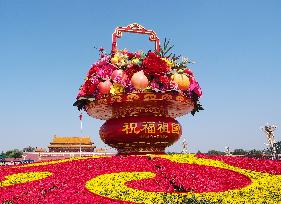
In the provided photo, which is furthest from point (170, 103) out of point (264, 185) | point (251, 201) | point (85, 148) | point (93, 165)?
point (85, 148)

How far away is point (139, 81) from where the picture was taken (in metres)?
9.12

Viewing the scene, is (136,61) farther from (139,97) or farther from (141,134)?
(141,134)

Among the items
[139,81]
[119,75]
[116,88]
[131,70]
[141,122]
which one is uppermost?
[131,70]

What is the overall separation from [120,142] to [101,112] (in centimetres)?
139

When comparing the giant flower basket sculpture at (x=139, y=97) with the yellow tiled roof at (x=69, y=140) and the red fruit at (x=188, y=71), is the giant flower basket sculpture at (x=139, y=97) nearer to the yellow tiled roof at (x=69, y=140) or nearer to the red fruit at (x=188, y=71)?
the red fruit at (x=188, y=71)

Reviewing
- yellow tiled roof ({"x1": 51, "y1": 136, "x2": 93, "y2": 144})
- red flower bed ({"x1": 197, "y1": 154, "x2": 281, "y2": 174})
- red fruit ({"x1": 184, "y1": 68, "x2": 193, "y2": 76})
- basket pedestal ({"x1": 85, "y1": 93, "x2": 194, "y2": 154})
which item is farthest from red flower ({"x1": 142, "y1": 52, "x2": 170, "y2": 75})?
yellow tiled roof ({"x1": 51, "y1": 136, "x2": 93, "y2": 144})

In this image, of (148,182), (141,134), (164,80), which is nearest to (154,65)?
(164,80)

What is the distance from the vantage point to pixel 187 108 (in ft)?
33.9

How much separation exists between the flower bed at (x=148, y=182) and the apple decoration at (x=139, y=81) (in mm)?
1857

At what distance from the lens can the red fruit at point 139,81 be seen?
29.9 feet

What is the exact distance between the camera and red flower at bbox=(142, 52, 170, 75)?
9.39 metres

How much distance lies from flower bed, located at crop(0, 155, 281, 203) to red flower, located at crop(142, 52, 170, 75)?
231 cm

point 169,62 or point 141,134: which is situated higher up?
point 169,62

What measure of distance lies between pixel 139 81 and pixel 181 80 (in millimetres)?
1251
